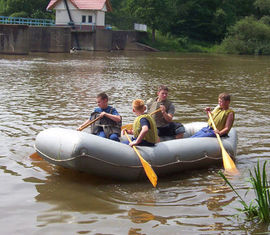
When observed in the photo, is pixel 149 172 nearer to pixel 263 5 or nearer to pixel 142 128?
pixel 142 128

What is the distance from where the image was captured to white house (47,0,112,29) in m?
50.2

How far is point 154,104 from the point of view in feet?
27.6

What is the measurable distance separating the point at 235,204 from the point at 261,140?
3.98 metres

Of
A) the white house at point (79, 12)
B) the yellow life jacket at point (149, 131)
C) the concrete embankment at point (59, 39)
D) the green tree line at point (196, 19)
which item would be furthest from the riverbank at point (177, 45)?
the yellow life jacket at point (149, 131)

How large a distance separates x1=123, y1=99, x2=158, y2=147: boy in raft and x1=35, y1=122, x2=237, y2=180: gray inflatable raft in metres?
0.12

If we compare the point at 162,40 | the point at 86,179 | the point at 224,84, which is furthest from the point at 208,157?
the point at 162,40

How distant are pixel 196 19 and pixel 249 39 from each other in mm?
10141

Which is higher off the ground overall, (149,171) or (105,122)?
(105,122)

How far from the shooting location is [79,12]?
5028cm

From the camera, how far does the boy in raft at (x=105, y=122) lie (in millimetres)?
7539

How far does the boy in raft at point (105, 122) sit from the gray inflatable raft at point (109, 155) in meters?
0.75

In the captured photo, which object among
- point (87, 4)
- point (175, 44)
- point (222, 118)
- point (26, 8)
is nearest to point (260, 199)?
point (222, 118)

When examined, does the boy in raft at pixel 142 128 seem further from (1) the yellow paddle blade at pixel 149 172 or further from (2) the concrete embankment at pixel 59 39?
(2) the concrete embankment at pixel 59 39

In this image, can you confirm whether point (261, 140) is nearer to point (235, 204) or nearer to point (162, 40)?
point (235, 204)
